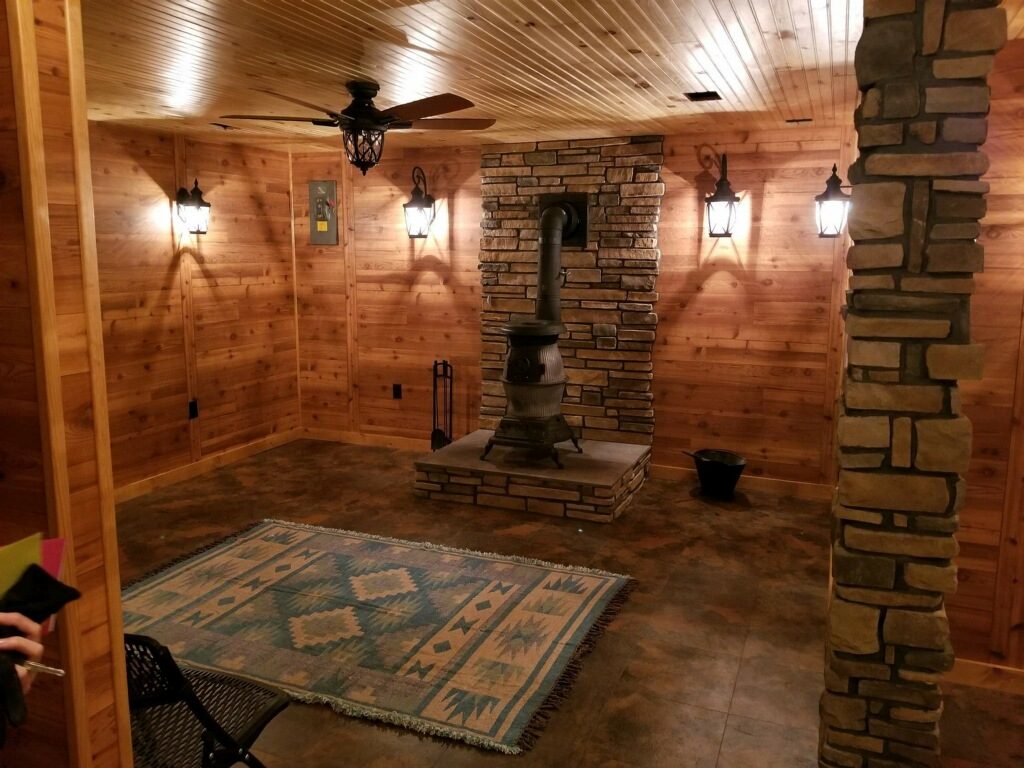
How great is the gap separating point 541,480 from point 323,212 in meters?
3.26

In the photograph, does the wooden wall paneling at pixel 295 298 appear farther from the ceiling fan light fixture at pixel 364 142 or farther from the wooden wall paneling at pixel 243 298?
the ceiling fan light fixture at pixel 364 142

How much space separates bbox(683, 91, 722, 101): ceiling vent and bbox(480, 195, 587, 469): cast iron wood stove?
4.49 ft

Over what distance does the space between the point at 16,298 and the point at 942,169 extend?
225 cm

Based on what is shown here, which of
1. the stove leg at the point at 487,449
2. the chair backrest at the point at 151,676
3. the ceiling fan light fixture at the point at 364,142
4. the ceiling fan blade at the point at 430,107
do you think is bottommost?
the stove leg at the point at 487,449

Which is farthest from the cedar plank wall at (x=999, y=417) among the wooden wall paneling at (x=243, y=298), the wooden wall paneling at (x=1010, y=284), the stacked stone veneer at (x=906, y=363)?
the wooden wall paneling at (x=243, y=298)

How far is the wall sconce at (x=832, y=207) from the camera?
489 cm

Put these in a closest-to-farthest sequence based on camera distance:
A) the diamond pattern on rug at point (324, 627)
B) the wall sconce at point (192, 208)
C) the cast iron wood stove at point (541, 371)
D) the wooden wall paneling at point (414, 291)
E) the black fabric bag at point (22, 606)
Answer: the black fabric bag at point (22, 606)
the diamond pattern on rug at point (324, 627)
the cast iron wood stove at point (541, 371)
the wall sconce at point (192, 208)
the wooden wall paneling at point (414, 291)

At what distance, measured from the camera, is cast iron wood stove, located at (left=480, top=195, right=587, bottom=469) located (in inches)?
201

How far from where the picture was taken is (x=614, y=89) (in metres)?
4.07

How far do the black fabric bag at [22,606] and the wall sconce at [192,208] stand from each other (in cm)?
494

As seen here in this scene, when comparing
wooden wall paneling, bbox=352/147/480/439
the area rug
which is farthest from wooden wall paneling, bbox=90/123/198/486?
wooden wall paneling, bbox=352/147/480/439

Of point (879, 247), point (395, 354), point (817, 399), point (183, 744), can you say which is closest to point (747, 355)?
point (817, 399)

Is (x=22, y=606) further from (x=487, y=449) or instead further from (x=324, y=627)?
(x=487, y=449)

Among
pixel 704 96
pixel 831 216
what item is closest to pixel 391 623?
pixel 704 96
